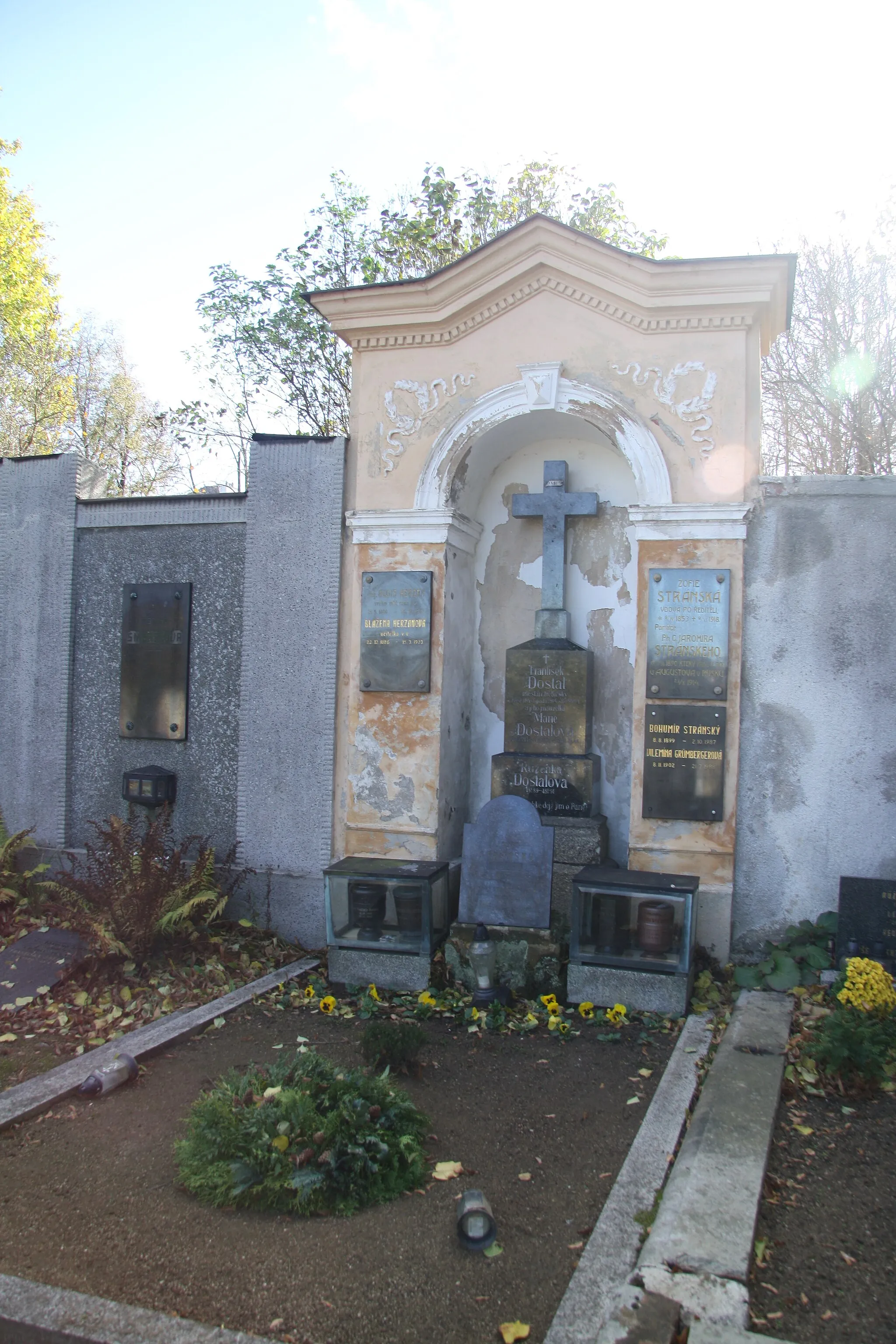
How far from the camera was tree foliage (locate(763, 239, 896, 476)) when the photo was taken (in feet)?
43.3

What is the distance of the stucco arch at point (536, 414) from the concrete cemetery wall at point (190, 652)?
1465 mm

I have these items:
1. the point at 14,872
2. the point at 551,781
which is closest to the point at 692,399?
the point at 551,781

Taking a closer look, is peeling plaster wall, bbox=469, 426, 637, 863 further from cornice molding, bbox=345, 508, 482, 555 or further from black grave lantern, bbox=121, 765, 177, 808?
black grave lantern, bbox=121, 765, 177, 808

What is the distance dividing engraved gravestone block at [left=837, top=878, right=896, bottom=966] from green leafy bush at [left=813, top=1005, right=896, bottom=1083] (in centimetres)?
92

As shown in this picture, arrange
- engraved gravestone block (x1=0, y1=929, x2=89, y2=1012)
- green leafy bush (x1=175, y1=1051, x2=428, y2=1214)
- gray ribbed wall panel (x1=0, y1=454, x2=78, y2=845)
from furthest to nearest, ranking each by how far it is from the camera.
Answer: gray ribbed wall panel (x1=0, y1=454, x2=78, y2=845) < engraved gravestone block (x1=0, y1=929, x2=89, y2=1012) < green leafy bush (x1=175, y1=1051, x2=428, y2=1214)

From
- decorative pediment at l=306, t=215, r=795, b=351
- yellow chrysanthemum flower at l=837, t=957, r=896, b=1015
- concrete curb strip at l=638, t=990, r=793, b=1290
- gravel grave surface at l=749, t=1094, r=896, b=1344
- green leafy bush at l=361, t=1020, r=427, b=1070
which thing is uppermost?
decorative pediment at l=306, t=215, r=795, b=351

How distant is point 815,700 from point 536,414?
252 cm

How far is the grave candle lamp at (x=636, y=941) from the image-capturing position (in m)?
5.09

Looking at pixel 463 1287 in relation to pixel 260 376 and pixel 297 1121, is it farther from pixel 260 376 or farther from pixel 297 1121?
pixel 260 376

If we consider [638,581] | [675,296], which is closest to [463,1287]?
[638,581]

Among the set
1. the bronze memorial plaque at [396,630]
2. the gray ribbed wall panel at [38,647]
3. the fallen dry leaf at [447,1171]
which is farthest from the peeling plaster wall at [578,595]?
the fallen dry leaf at [447,1171]

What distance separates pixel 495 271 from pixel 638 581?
2232mm

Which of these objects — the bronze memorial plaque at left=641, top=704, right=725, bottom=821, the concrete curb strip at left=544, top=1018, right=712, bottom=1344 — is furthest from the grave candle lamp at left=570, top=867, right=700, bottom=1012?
the concrete curb strip at left=544, top=1018, right=712, bottom=1344

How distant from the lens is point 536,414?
6320 millimetres
